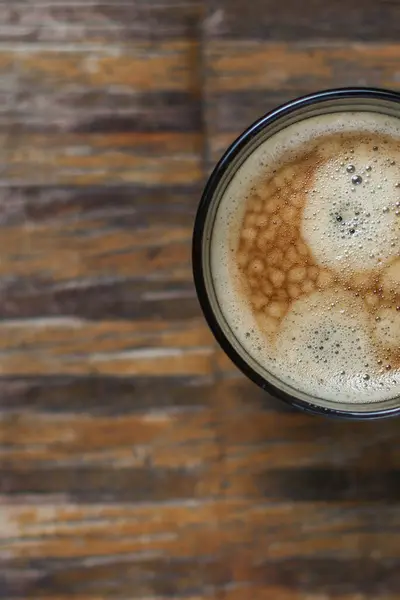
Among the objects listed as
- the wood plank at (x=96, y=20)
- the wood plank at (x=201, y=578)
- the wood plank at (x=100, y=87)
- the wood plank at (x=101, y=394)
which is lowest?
the wood plank at (x=201, y=578)

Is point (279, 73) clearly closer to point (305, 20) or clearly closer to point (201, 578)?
point (305, 20)

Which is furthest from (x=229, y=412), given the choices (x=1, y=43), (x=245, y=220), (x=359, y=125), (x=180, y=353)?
(x=1, y=43)

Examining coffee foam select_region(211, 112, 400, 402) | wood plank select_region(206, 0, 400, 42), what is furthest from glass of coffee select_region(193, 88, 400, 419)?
wood plank select_region(206, 0, 400, 42)

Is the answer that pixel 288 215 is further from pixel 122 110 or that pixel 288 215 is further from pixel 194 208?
pixel 122 110

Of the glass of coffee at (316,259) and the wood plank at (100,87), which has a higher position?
the wood plank at (100,87)

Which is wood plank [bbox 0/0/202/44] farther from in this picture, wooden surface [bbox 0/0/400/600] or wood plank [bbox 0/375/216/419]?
wood plank [bbox 0/375/216/419]

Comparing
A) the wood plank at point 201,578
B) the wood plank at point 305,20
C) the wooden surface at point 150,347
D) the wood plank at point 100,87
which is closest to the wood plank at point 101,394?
the wooden surface at point 150,347

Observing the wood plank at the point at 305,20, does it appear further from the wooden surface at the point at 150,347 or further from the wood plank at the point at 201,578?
the wood plank at the point at 201,578
